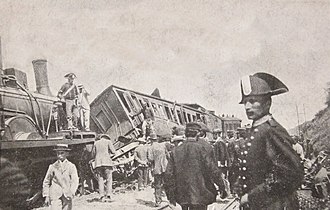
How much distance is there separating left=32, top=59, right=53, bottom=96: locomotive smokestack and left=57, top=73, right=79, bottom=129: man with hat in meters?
0.10

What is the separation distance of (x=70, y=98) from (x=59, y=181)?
1.87ft

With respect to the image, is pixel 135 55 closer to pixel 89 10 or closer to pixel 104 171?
pixel 89 10

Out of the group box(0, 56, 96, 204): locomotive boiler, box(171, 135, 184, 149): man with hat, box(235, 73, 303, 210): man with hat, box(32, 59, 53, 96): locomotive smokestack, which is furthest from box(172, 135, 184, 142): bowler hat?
box(32, 59, 53, 96): locomotive smokestack

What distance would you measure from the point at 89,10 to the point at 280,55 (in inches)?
51.3

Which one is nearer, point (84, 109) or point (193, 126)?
point (193, 126)

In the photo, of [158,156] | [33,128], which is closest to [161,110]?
[158,156]

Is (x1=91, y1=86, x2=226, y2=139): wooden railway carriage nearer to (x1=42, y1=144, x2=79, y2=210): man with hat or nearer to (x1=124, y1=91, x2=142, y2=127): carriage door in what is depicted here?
(x1=124, y1=91, x2=142, y2=127): carriage door

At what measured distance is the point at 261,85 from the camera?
375cm

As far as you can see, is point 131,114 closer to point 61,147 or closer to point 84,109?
point 84,109

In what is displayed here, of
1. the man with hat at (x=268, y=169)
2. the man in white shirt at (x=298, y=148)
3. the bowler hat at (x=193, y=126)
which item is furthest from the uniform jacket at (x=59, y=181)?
the man in white shirt at (x=298, y=148)

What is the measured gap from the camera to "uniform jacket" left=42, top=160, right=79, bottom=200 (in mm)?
3846

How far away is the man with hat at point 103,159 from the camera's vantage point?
3926 mm

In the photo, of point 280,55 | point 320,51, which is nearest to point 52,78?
point 280,55

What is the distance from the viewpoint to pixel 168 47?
3891 millimetres
